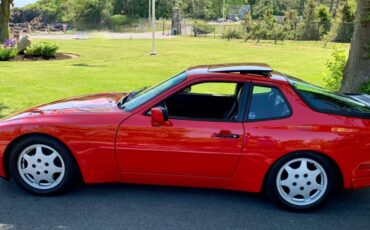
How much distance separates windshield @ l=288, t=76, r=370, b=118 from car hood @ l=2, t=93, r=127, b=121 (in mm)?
1842

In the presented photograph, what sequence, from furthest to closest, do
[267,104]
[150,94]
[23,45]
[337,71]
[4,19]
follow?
[4,19], [23,45], [337,71], [150,94], [267,104]

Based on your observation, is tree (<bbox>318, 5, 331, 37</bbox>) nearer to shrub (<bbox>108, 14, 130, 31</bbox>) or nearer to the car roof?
shrub (<bbox>108, 14, 130, 31</bbox>)

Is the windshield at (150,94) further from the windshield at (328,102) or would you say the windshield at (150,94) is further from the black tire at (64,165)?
the windshield at (328,102)

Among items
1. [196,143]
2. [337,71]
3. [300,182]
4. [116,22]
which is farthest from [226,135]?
[116,22]

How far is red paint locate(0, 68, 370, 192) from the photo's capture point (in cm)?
388

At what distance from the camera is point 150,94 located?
4289 millimetres

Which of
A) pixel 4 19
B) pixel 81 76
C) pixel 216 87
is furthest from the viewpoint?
pixel 4 19

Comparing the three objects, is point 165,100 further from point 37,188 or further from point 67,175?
point 37,188

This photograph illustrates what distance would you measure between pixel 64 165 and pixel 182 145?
3.88 ft

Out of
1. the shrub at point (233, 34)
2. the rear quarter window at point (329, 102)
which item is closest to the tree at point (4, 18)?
the rear quarter window at point (329, 102)

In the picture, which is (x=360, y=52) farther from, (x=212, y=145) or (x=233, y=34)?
(x=233, y=34)

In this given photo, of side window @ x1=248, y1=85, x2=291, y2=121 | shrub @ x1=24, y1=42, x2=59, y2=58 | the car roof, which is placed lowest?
shrub @ x1=24, y1=42, x2=59, y2=58

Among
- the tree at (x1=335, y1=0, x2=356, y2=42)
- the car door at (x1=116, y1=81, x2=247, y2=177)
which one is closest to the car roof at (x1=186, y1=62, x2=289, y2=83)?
the car door at (x1=116, y1=81, x2=247, y2=177)

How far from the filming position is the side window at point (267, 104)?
396 cm
